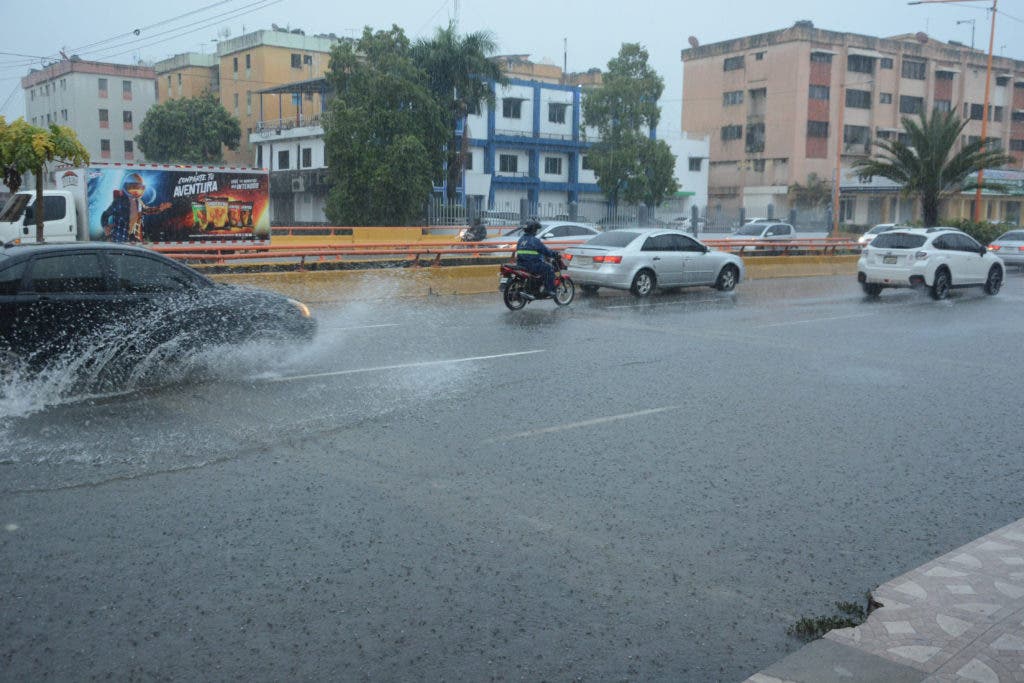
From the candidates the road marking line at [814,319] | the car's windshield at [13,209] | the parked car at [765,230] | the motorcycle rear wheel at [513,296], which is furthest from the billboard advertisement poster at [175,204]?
the road marking line at [814,319]

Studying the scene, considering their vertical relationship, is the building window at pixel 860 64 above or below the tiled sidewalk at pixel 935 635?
above

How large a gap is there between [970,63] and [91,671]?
87.8 m

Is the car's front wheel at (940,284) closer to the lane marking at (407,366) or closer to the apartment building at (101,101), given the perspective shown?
the lane marking at (407,366)

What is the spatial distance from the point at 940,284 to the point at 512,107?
147ft

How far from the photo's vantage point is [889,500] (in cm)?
621

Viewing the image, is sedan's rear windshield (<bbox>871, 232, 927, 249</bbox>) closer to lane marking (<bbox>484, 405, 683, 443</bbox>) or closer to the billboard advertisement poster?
lane marking (<bbox>484, 405, 683, 443</bbox>)

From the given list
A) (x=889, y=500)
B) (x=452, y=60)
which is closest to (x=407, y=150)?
(x=452, y=60)

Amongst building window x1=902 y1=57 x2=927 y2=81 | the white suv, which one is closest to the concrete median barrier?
the white suv

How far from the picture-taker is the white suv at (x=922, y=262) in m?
20.6

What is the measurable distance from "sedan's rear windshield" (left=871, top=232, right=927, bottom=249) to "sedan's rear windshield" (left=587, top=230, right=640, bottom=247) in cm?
566

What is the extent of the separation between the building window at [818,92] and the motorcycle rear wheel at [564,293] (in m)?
60.7

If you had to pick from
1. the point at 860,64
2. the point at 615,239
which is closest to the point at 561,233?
the point at 615,239

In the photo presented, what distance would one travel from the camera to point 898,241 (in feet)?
69.3

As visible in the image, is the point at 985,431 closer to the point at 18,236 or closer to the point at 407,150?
the point at 18,236
